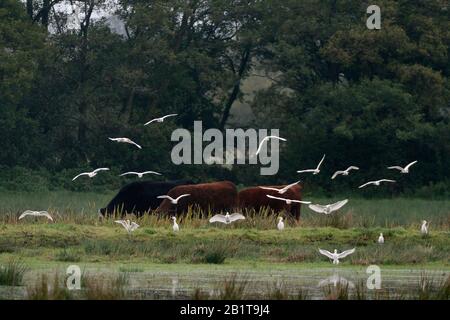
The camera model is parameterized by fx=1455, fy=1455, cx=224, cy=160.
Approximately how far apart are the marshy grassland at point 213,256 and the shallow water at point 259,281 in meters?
0.02

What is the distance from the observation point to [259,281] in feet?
67.4

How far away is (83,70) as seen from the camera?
50094 mm

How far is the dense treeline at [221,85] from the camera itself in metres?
45.8

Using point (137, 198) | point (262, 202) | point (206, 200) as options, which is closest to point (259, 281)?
point (262, 202)

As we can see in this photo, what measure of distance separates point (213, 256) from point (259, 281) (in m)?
3.43

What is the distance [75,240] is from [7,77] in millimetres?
19859

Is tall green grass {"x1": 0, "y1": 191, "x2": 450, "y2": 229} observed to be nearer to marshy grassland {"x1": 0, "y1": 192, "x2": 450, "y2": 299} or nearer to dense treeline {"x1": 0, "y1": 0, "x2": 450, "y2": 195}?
marshy grassland {"x1": 0, "y1": 192, "x2": 450, "y2": 299}

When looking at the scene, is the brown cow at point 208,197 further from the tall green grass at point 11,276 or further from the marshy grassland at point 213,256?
the tall green grass at point 11,276

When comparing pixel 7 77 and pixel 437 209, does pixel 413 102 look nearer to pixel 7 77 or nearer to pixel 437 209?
pixel 437 209

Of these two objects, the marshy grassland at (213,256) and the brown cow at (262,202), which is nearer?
the marshy grassland at (213,256)

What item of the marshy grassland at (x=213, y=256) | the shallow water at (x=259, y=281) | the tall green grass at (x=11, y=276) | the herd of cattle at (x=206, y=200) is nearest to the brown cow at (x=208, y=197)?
the herd of cattle at (x=206, y=200)
